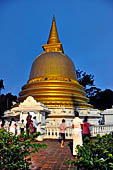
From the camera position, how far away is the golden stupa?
15930mm

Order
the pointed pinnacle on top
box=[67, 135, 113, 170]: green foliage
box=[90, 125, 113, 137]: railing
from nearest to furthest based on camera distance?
box=[67, 135, 113, 170]: green foliage < box=[90, 125, 113, 137]: railing < the pointed pinnacle on top

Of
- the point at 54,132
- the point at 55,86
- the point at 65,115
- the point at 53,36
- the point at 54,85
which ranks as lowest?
the point at 54,132

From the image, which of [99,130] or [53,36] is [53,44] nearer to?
[53,36]

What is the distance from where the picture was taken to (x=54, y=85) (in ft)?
55.9

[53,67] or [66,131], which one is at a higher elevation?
[53,67]

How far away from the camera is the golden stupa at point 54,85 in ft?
52.3

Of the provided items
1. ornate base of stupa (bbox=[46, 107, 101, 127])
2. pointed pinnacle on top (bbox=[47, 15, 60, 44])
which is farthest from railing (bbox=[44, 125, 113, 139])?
pointed pinnacle on top (bbox=[47, 15, 60, 44])

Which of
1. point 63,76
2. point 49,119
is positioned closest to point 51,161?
point 49,119

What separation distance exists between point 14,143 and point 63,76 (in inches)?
618

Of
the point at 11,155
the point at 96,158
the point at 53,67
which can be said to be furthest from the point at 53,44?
the point at 96,158

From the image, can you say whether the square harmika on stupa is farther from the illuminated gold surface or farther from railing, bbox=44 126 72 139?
railing, bbox=44 126 72 139

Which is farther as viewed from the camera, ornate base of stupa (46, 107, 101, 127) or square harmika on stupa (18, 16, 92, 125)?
square harmika on stupa (18, 16, 92, 125)

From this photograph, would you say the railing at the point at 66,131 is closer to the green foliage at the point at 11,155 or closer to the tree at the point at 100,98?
the green foliage at the point at 11,155

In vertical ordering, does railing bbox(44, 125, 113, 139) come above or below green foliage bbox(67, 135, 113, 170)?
below
